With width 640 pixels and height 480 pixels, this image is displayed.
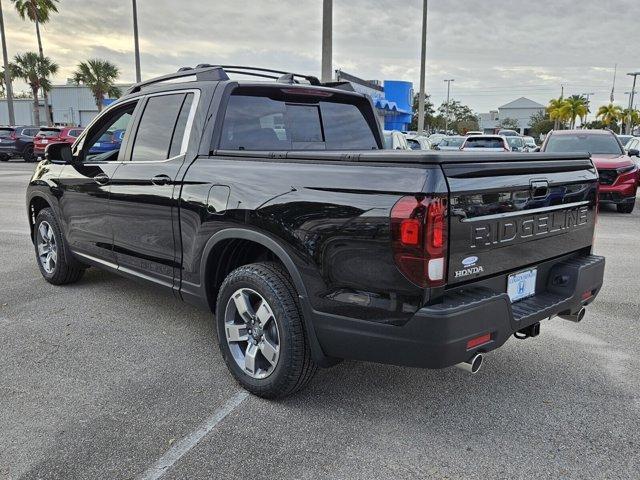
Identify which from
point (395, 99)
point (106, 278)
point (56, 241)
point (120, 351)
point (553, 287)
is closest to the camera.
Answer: point (553, 287)

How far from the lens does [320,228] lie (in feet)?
9.32

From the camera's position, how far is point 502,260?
2.92 meters

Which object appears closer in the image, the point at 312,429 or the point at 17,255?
the point at 312,429

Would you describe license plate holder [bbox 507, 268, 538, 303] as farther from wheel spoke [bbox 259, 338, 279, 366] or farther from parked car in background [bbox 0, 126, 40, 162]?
parked car in background [bbox 0, 126, 40, 162]

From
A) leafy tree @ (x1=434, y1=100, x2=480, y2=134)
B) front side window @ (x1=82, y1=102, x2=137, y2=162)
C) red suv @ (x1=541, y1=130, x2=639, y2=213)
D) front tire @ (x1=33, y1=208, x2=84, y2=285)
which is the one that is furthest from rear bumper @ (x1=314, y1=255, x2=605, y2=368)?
leafy tree @ (x1=434, y1=100, x2=480, y2=134)

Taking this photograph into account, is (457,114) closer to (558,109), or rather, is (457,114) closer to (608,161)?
(558,109)

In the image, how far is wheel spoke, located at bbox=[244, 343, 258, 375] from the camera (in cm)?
335

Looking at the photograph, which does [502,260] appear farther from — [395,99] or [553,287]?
[395,99]

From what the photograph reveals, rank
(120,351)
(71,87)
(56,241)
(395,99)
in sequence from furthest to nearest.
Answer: (71,87) → (395,99) → (56,241) → (120,351)

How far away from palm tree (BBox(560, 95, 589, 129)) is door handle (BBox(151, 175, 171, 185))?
273 ft

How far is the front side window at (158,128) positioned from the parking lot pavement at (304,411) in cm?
141

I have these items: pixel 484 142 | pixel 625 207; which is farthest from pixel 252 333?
pixel 484 142

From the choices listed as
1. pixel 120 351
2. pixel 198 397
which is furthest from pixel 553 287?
pixel 120 351

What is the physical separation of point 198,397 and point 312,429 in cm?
78
